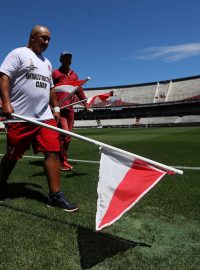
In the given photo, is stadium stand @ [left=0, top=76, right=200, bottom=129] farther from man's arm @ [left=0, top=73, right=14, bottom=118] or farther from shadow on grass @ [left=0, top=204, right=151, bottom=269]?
shadow on grass @ [left=0, top=204, right=151, bottom=269]

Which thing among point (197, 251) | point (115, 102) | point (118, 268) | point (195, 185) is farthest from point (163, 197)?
point (115, 102)

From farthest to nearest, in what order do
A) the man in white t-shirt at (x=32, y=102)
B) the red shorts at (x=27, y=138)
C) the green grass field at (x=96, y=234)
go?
1. the red shorts at (x=27, y=138)
2. the man in white t-shirt at (x=32, y=102)
3. the green grass field at (x=96, y=234)

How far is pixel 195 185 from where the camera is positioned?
5.46 metres

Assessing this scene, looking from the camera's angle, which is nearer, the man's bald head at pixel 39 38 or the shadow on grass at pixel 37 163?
the man's bald head at pixel 39 38

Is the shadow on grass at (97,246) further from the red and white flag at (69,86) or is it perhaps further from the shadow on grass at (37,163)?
the shadow on grass at (37,163)

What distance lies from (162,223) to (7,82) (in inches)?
88.9

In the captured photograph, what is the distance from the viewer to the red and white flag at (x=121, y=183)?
304 centimetres

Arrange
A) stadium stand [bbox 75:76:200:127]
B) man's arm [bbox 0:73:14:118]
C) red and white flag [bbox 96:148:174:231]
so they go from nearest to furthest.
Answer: red and white flag [bbox 96:148:174:231]
man's arm [bbox 0:73:14:118]
stadium stand [bbox 75:76:200:127]

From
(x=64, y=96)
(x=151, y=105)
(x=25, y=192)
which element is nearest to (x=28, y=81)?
(x=25, y=192)

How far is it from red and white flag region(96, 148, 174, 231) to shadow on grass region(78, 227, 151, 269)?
240 mm

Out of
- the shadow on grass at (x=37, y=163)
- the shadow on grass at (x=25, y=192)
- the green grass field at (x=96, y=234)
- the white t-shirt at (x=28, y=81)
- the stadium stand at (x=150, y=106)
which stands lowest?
the stadium stand at (x=150, y=106)

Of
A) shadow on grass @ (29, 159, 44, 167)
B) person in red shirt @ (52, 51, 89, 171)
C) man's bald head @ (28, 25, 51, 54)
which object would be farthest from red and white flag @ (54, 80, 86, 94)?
man's bald head @ (28, 25, 51, 54)

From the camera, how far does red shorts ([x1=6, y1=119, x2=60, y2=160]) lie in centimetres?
445

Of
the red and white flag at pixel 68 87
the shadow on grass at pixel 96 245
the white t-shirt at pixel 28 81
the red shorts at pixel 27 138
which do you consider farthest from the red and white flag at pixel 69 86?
the shadow on grass at pixel 96 245
